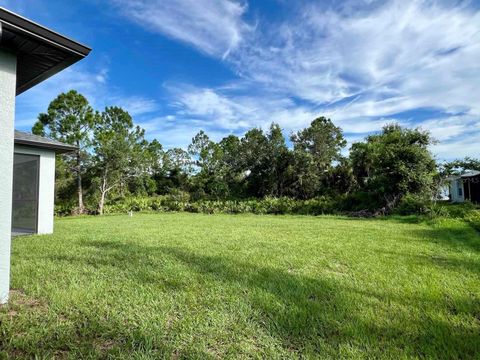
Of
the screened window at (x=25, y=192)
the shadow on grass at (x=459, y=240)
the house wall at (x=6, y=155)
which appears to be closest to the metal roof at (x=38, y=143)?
the screened window at (x=25, y=192)

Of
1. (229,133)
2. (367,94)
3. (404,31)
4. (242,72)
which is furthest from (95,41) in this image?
(229,133)

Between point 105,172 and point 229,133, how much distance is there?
43.9 ft

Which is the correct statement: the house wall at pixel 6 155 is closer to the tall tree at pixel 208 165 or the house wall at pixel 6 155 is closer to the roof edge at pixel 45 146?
the roof edge at pixel 45 146

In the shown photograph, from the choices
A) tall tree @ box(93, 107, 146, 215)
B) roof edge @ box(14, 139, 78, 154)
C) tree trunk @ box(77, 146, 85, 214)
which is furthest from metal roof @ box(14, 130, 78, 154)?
tree trunk @ box(77, 146, 85, 214)

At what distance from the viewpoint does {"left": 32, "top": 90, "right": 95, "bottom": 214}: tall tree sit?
2052 cm

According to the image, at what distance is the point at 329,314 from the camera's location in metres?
2.45

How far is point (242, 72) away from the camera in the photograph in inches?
510

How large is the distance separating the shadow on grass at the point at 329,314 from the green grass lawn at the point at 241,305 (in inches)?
0.4

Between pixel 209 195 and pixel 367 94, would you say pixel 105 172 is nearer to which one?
pixel 209 195

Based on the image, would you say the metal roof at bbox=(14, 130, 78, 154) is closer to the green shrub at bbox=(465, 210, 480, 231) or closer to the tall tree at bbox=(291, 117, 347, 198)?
the green shrub at bbox=(465, 210, 480, 231)

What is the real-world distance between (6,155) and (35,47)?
121cm

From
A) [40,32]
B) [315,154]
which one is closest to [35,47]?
[40,32]

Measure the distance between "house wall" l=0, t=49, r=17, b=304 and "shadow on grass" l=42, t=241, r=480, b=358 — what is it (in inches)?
49.9

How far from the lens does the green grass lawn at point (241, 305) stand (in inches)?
76.8
